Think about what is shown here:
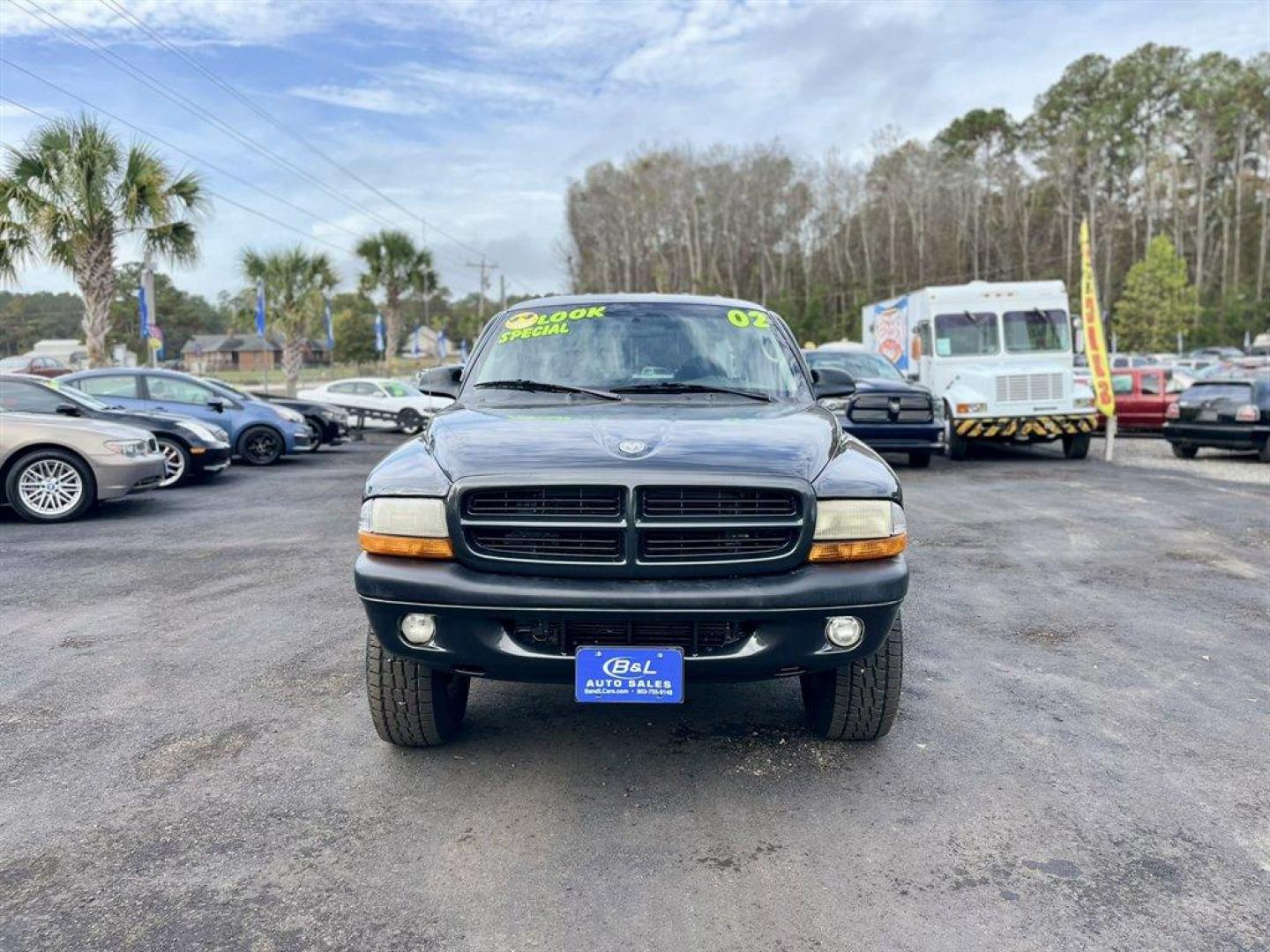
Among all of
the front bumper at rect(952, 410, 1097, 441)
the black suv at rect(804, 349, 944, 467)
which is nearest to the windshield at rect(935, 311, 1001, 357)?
the front bumper at rect(952, 410, 1097, 441)

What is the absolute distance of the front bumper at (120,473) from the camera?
9.70 meters

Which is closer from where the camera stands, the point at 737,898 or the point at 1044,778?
the point at 737,898

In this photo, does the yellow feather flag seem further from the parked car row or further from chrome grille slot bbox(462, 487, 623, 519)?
chrome grille slot bbox(462, 487, 623, 519)

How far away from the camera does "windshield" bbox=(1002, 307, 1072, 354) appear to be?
15.8 meters

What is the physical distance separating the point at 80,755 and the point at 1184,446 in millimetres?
16184

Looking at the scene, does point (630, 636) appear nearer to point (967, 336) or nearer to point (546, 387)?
point (546, 387)

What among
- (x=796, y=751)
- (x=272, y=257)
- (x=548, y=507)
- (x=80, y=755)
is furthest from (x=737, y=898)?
(x=272, y=257)

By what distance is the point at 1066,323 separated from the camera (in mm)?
15883

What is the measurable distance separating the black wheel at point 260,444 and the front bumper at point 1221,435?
46.7ft

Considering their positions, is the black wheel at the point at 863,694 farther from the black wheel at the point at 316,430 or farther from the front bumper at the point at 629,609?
the black wheel at the point at 316,430

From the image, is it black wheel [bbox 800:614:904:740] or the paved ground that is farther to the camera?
black wheel [bbox 800:614:904:740]

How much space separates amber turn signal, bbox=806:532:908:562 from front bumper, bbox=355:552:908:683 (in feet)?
0.09

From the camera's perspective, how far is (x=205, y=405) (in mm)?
14875

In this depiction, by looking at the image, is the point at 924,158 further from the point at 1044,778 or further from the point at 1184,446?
the point at 1044,778
